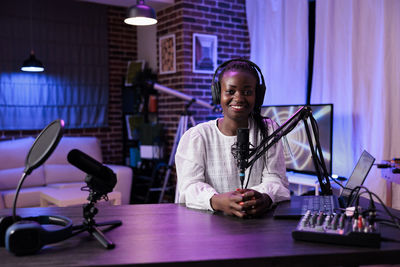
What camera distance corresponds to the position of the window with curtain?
4.82 meters

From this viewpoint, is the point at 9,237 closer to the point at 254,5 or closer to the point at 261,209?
the point at 261,209

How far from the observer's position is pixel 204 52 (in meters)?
4.62

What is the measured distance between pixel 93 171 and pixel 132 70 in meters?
4.51

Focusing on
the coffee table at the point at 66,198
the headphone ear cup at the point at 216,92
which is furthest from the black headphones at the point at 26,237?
the coffee table at the point at 66,198

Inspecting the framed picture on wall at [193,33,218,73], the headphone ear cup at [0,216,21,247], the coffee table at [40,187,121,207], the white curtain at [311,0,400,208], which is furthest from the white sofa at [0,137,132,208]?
the headphone ear cup at [0,216,21,247]

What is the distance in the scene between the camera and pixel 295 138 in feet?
12.3

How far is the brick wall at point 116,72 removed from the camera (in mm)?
5621

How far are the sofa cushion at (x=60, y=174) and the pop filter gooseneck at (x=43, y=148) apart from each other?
3.65 m

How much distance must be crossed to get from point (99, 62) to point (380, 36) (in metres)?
3.62

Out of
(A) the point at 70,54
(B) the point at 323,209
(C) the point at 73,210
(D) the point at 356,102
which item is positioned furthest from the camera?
(A) the point at 70,54

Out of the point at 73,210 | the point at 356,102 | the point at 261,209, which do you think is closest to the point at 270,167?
the point at 261,209

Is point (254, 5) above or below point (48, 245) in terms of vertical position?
above

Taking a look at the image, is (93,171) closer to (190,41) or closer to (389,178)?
(389,178)

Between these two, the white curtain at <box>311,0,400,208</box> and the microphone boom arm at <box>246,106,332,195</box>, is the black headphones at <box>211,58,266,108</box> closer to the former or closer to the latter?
the microphone boom arm at <box>246,106,332,195</box>
